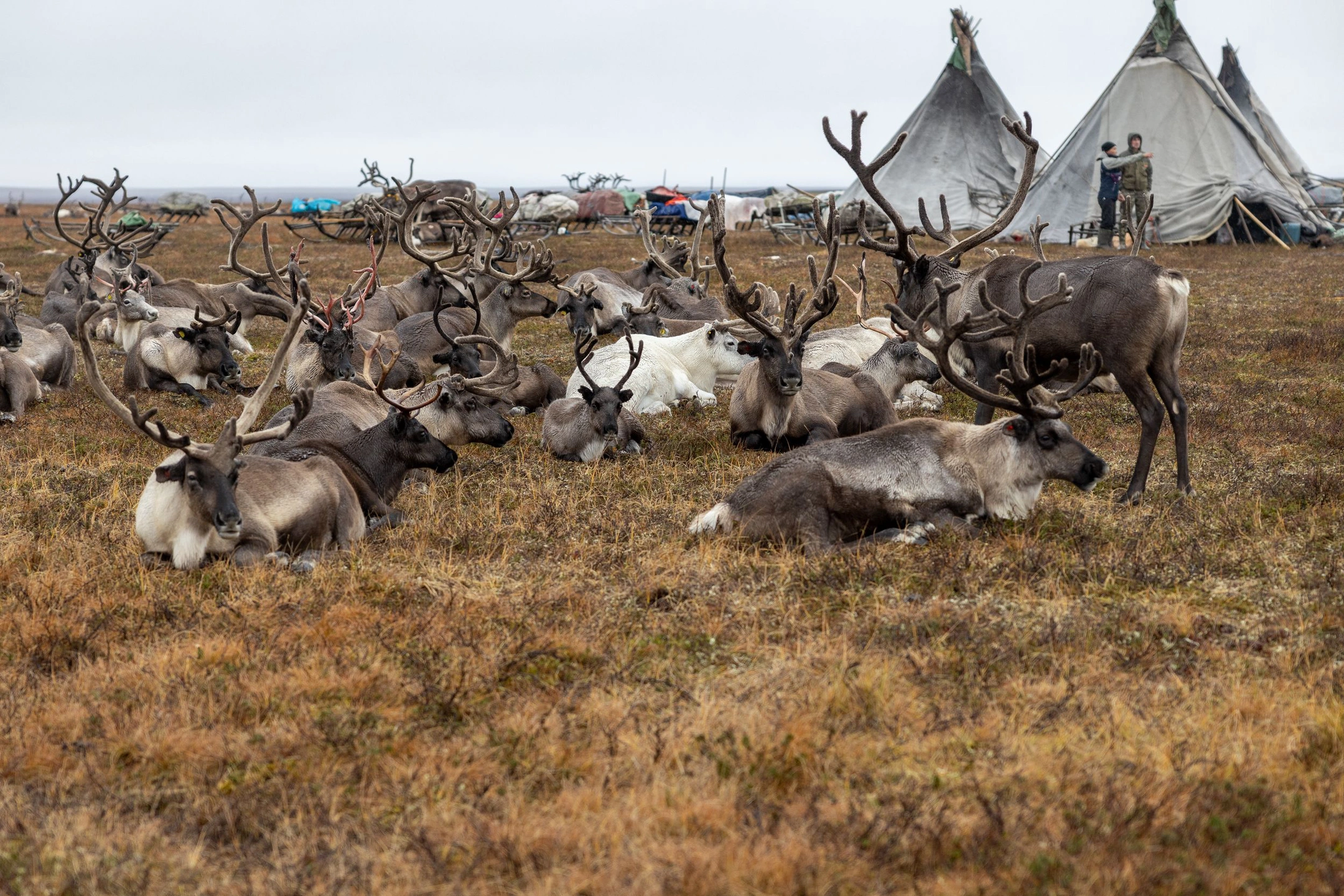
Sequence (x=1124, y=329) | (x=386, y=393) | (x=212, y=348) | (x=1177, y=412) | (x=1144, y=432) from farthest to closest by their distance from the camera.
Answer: (x=212, y=348)
(x=386, y=393)
(x=1124, y=329)
(x=1177, y=412)
(x=1144, y=432)

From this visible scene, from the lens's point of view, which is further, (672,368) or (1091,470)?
(672,368)

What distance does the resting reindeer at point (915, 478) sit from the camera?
6133mm

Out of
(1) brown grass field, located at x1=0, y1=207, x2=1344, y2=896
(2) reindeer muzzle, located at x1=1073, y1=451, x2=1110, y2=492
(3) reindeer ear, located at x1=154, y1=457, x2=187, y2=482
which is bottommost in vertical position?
(1) brown grass field, located at x1=0, y1=207, x2=1344, y2=896

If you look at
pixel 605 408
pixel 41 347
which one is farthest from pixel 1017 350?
pixel 41 347

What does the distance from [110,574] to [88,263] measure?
498 inches

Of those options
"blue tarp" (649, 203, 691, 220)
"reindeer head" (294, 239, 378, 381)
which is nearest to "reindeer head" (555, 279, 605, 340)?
"reindeer head" (294, 239, 378, 381)

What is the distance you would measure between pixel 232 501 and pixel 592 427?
327 cm

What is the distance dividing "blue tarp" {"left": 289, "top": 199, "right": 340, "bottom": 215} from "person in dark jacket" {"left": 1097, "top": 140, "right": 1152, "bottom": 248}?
81.4ft

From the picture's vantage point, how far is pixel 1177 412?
23.1 ft

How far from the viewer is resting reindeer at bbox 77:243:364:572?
553 centimetres

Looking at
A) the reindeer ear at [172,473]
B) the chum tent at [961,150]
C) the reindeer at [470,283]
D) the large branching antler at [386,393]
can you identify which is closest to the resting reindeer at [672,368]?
the large branching antler at [386,393]

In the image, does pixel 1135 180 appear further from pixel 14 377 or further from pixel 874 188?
pixel 14 377

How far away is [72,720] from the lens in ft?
13.6

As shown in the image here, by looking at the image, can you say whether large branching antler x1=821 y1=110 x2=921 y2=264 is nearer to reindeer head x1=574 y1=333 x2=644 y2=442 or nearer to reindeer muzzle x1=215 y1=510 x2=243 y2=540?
reindeer head x1=574 y1=333 x2=644 y2=442
